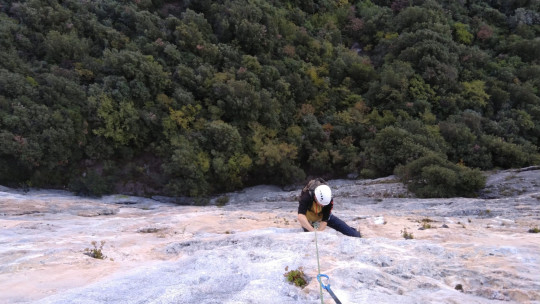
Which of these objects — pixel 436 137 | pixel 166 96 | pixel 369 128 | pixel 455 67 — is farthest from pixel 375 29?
pixel 166 96

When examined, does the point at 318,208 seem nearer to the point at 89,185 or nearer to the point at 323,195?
the point at 323,195

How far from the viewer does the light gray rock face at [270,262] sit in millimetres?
4676

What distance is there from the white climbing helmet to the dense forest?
468 inches

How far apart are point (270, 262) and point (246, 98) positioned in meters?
19.8

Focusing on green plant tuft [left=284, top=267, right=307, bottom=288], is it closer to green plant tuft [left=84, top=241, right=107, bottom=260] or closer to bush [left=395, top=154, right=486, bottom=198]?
green plant tuft [left=84, top=241, right=107, bottom=260]

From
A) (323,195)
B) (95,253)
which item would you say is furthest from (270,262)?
(95,253)

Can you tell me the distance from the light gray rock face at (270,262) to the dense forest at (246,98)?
10.3 m

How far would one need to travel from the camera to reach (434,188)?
16.7 m

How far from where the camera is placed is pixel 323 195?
6859 mm

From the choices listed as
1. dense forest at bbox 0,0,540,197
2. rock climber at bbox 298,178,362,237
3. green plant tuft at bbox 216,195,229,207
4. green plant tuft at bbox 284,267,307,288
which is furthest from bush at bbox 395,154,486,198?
green plant tuft at bbox 284,267,307,288

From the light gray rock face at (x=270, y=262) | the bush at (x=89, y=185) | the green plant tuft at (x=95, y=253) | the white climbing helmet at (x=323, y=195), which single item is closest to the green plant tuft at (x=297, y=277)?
the light gray rock face at (x=270, y=262)

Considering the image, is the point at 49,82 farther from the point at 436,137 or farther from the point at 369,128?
the point at 436,137

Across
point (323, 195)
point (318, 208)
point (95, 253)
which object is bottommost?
point (95, 253)

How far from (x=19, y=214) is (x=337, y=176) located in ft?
63.7
